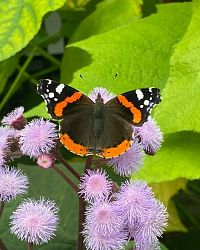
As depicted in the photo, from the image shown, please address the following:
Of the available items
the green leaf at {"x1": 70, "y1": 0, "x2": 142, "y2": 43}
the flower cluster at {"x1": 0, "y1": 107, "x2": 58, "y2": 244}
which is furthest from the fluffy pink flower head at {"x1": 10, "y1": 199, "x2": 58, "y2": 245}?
the green leaf at {"x1": 70, "y1": 0, "x2": 142, "y2": 43}

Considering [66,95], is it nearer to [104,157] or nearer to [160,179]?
[104,157]

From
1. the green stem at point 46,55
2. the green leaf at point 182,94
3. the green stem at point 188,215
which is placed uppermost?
the green leaf at point 182,94

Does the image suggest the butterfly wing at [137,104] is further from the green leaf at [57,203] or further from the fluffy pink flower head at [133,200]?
the green leaf at [57,203]

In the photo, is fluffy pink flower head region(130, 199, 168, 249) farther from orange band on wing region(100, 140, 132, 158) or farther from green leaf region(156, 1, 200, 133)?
green leaf region(156, 1, 200, 133)

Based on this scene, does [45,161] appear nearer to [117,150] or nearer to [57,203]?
[117,150]

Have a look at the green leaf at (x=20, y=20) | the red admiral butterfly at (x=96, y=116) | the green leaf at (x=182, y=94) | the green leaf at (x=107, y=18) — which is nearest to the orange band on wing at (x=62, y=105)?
the red admiral butterfly at (x=96, y=116)

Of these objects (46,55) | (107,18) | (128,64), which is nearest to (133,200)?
(128,64)
